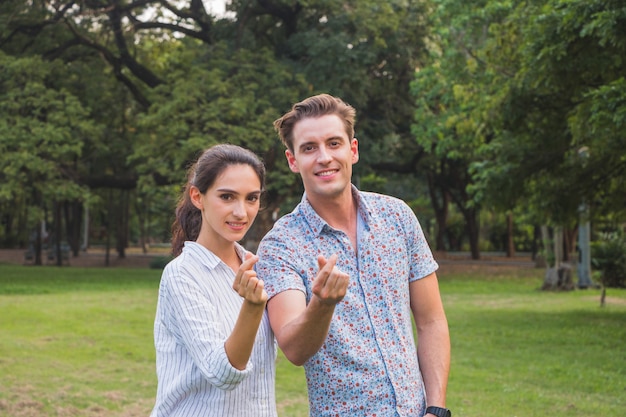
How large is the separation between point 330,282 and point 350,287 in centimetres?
47

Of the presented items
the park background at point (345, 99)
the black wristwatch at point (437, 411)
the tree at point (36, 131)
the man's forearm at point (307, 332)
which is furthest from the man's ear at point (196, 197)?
the tree at point (36, 131)

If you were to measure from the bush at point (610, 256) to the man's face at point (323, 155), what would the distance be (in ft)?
58.2

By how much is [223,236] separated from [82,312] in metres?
15.1

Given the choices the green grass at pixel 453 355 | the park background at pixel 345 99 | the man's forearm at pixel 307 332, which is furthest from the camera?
the park background at pixel 345 99

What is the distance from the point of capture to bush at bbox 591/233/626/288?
2069 cm

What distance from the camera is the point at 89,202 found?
25125mm

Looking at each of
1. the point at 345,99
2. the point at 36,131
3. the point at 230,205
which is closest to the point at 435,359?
the point at 230,205

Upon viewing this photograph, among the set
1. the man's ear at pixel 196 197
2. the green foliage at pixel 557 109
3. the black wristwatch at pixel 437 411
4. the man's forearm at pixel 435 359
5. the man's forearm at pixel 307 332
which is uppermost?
the green foliage at pixel 557 109

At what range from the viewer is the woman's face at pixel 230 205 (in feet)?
10.2

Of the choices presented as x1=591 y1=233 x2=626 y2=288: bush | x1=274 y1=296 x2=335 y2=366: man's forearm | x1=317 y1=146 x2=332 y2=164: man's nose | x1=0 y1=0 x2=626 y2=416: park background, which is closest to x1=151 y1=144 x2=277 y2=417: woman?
x1=274 y1=296 x2=335 y2=366: man's forearm

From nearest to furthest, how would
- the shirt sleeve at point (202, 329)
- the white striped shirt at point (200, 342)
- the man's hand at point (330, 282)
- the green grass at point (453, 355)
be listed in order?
the man's hand at point (330, 282), the shirt sleeve at point (202, 329), the white striped shirt at point (200, 342), the green grass at point (453, 355)

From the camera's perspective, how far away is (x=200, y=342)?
285cm

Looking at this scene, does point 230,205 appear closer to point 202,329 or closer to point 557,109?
point 202,329

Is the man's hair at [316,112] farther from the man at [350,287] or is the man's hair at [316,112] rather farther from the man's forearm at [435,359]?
the man's forearm at [435,359]
